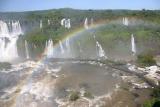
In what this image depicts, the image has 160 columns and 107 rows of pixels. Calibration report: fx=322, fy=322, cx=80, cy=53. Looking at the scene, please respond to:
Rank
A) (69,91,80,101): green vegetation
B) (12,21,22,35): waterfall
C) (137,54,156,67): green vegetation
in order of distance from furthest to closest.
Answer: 1. (12,21,22,35): waterfall
2. (137,54,156,67): green vegetation
3. (69,91,80,101): green vegetation

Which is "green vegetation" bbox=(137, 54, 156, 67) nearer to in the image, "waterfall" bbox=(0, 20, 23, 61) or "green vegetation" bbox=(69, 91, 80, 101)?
"green vegetation" bbox=(69, 91, 80, 101)

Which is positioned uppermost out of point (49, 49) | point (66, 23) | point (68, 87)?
point (66, 23)

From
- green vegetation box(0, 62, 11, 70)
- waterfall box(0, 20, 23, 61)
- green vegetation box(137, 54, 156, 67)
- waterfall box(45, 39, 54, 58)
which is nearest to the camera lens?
green vegetation box(137, 54, 156, 67)

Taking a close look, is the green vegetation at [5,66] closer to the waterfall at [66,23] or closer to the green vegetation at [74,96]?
the green vegetation at [74,96]

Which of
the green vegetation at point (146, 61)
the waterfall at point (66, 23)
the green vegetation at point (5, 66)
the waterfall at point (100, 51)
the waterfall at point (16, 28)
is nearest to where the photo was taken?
the green vegetation at point (146, 61)

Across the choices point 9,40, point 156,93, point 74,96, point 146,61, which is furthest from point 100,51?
point 156,93

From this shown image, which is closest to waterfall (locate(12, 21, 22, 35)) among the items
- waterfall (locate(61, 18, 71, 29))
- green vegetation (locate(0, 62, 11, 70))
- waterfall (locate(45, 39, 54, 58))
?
waterfall (locate(45, 39, 54, 58))

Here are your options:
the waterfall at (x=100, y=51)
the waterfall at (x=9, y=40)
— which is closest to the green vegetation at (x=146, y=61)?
the waterfall at (x=100, y=51)

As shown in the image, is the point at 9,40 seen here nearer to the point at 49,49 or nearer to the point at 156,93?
the point at 49,49

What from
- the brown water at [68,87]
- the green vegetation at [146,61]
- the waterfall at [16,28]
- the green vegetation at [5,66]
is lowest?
the brown water at [68,87]
